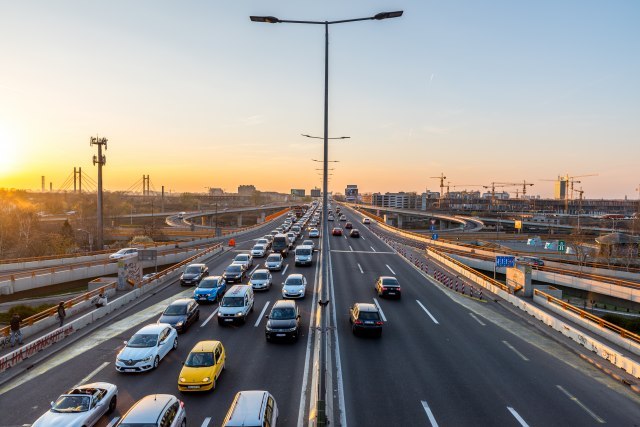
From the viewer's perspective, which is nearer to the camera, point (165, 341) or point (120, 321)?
point (165, 341)

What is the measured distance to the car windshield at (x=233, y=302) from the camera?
2261 centimetres

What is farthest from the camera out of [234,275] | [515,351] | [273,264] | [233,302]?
[273,264]

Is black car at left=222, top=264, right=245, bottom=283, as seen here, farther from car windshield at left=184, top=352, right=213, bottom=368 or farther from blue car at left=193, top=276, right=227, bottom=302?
car windshield at left=184, top=352, right=213, bottom=368

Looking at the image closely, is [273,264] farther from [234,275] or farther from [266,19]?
[266,19]

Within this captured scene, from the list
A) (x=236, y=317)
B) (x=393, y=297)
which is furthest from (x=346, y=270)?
(x=236, y=317)

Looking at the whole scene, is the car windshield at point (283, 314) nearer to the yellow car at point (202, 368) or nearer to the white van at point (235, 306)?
the white van at point (235, 306)

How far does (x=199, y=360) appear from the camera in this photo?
1477 centimetres

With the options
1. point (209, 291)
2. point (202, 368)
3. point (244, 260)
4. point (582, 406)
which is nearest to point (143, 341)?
point (202, 368)

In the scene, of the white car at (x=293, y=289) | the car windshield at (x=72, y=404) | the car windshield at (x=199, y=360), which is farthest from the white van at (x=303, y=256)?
the car windshield at (x=72, y=404)

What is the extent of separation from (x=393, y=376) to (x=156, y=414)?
30.3 ft

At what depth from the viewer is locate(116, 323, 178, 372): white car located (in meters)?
15.9

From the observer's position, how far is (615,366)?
57.3ft

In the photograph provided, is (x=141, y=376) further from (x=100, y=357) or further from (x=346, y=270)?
(x=346, y=270)

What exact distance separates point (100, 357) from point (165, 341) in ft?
11.0
